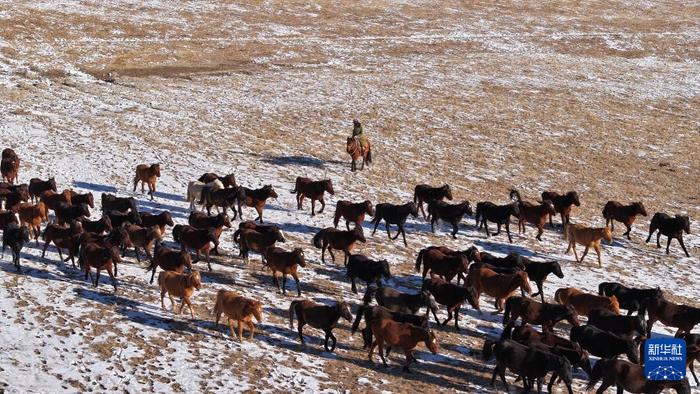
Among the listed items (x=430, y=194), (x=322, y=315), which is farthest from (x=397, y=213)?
(x=322, y=315)

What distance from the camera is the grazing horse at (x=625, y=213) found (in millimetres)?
24734

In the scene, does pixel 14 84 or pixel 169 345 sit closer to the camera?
pixel 169 345

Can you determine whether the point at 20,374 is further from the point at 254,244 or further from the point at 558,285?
the point at 558,285

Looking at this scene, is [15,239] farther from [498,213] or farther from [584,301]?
[498,213]

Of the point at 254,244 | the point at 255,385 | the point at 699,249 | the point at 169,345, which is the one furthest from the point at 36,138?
the point at 699,249

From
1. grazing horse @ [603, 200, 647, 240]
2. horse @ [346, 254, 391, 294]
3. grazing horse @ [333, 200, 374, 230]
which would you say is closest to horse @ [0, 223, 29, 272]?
horse @ [346, 254, 391, 294]

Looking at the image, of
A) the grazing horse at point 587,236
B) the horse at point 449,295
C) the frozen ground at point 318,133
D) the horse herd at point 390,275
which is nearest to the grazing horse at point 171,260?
the horse herd at point 390,275

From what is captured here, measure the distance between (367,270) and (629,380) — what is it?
6.20 meters

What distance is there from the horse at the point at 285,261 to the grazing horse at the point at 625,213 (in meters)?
11.5

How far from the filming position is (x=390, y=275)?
1886 cm

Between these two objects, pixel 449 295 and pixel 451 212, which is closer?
pixel 449 295

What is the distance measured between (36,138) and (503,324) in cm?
1998

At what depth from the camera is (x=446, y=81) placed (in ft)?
153

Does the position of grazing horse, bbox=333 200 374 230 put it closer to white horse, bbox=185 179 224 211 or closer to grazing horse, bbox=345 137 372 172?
white horse, bbox=185 179 224 211
